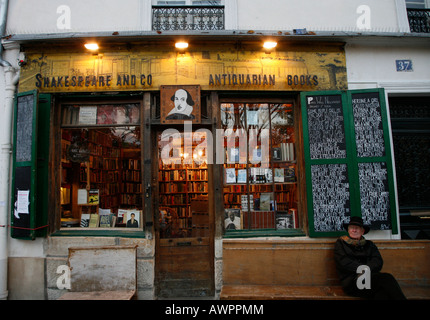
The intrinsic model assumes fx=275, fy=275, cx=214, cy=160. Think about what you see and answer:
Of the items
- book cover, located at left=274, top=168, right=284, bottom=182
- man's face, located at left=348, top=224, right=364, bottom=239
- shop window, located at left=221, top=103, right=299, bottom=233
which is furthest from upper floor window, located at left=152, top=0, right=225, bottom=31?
man's face, located at left=348, top=224, right=364, bottom=239

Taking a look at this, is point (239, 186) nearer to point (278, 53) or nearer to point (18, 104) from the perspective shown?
point (278, 53)

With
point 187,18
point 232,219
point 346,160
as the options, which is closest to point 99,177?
point 232,219

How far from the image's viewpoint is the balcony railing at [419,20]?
519cm

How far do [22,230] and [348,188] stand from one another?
5.51 meters

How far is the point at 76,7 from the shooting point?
512 cm

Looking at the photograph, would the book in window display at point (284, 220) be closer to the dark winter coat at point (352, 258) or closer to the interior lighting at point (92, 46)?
the dark winter coat at point (352, 258)

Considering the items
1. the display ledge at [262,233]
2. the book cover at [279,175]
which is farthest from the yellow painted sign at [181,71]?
the display ledge at [262,233]

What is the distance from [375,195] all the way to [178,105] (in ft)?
12.1

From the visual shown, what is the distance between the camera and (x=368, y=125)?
4770 millimetres

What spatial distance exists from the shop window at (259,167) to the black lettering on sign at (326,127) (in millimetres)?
415

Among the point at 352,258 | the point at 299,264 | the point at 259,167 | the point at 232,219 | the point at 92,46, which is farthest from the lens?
the point at 259,167

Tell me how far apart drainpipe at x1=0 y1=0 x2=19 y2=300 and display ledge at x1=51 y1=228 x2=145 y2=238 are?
32.5 inches

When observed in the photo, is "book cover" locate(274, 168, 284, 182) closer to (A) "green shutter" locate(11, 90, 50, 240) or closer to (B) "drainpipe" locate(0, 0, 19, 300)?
(A) "green shutter" locate(11, 90, 50, 240)

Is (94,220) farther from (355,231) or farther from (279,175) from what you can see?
(355,231)
